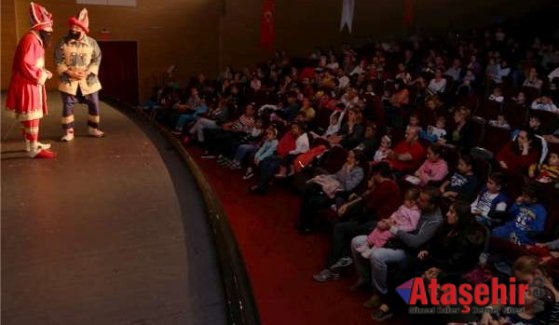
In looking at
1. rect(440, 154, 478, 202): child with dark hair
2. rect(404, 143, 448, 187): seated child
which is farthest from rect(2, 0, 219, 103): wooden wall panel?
rect(440, 154, 478, 202): child with dark hair

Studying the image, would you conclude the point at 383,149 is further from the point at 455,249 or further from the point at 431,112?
the point at 455,249

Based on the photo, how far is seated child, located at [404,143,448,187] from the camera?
4.43 m

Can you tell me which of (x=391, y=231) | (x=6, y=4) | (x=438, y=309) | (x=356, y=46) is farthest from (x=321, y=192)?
(x=356, y=46)

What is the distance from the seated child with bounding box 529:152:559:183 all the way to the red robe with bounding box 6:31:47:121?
3.97 m

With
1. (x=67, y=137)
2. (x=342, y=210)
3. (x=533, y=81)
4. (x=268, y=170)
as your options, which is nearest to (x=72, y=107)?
(x=67, y=137)

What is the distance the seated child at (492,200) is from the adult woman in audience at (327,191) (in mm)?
1079

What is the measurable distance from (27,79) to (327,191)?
257 centimetres

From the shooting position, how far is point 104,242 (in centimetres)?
266

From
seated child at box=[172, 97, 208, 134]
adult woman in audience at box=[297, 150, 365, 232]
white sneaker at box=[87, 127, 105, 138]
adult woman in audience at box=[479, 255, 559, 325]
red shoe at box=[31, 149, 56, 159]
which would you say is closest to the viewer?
adult woman in audience at box=[479, 255, 559, 325]

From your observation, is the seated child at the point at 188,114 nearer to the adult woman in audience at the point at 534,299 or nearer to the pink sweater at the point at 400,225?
the pink sweater at the point at 400,225

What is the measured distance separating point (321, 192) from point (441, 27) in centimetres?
973

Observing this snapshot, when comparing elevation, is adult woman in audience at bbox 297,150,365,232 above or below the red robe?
below

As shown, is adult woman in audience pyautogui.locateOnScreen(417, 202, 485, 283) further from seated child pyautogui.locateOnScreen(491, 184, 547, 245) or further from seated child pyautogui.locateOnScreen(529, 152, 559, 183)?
seated child pyautogui.locateOnScreen(529, 152, 559, 183)

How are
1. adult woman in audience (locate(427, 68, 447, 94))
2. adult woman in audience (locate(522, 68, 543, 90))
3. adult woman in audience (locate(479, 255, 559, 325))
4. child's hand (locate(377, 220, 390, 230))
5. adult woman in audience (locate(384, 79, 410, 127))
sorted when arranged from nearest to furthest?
adult woman in audience (locate(479, 255, 559, 325))
child's hand (locate(377, 220, 390, 230))
adult woman in audience (locate(384, 79, 410, 127))
adult woman in audience (locate(522, 68, 543, 90))
adult woman in audience (locate(427, 68, 447, 94))
